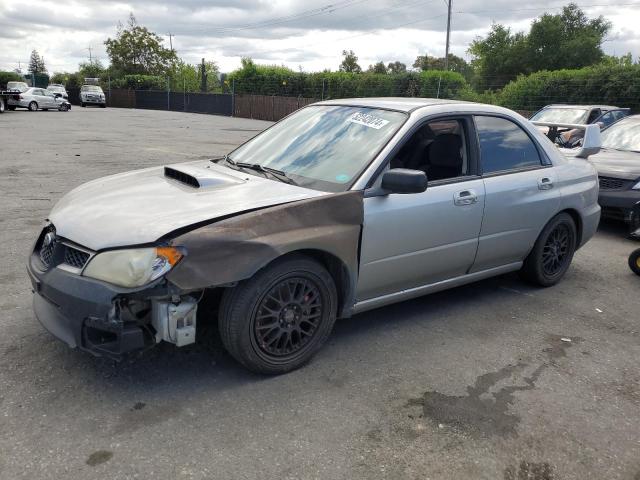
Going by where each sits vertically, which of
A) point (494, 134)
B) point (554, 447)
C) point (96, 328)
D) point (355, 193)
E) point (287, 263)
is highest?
point (494, 134)

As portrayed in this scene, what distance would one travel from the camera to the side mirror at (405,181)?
3383mm

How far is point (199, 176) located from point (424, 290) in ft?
5.92

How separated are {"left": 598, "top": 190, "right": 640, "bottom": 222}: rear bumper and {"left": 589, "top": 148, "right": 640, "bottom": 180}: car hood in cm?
22

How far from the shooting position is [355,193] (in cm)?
344

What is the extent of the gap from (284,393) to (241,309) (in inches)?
21.7

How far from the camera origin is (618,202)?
7.19 metres

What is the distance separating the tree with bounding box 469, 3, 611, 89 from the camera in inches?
2356

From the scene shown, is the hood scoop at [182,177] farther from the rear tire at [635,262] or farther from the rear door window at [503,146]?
the rear tire at [635,262]

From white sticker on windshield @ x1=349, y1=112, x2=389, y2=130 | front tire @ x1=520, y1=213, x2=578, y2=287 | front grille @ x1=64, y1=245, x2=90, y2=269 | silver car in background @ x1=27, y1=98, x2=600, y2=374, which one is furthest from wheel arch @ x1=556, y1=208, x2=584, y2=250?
front grille @ x1=64, y1=245, x2=90, y2=269

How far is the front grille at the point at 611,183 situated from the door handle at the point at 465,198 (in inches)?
164

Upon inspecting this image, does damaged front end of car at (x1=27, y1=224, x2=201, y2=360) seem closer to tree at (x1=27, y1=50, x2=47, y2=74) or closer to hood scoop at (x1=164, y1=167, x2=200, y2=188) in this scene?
hood scoop at (x1=164, y1=167, x2=200, y2=188)

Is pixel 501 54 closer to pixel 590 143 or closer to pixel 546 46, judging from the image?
pixel 546 46

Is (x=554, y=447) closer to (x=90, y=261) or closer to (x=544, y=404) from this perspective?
(x=544, y=404)

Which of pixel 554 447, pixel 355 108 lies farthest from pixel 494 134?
pixel 554 447
